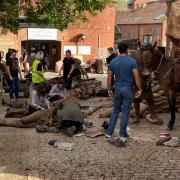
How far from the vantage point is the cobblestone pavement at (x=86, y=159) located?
25.1 feet

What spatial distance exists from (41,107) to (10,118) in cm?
94

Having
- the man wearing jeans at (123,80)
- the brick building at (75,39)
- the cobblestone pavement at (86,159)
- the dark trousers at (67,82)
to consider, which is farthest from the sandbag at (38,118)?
the brick building at (75,39)

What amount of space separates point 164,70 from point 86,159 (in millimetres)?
3850

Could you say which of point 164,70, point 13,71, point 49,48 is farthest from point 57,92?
point 49,48

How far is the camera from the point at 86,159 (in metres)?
8.55

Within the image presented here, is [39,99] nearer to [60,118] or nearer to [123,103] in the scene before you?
[60,118]

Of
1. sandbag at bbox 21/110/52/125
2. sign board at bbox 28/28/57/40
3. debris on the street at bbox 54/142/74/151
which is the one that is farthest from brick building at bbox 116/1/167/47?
debris on the street at bbox 54/142/74/151

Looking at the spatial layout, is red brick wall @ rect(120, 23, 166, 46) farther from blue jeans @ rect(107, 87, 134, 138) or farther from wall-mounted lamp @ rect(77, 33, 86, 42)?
blue jeans @ rect(107, 87, 134, 138)

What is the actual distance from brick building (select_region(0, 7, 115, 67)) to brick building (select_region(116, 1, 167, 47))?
15717mm

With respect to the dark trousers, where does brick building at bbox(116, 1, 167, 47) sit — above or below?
above

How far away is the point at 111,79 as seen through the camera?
9797 millimetres

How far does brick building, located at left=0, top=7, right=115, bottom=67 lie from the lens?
117 ft

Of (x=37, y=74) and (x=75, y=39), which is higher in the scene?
(x=75, y=39)

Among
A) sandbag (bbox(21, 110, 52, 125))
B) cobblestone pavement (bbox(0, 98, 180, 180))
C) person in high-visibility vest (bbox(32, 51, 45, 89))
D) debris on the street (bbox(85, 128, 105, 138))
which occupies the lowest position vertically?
cobblestone pavement (bbox(0, 98, 180, 180))
